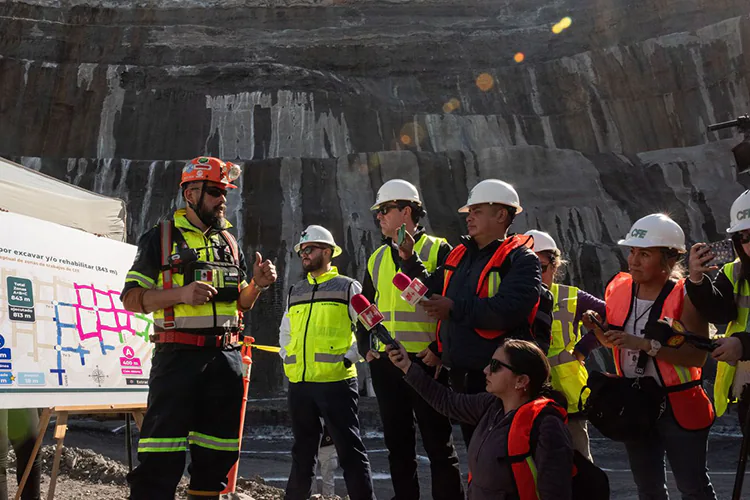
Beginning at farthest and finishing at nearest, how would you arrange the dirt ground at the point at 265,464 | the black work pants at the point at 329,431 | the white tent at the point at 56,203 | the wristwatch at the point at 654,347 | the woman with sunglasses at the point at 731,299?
the dirt ground at the point at 265,464
the white tent at the point at 56,203
the black work pants at the point at 329,431
the wristwatch at the point at 654,347
the woman with sunglasses at the point at 731,299

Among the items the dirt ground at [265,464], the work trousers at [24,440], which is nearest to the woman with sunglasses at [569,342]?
the dirt ground at [265,464]

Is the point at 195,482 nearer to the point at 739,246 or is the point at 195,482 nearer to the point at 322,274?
the point at 322,274

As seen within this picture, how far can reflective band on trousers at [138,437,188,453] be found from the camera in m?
3.71

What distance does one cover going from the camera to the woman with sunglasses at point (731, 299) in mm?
3542

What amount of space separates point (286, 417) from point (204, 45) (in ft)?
76.8

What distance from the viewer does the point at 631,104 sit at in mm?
33625

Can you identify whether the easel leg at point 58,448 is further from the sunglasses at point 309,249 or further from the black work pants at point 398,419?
the black work pants at point 398,419

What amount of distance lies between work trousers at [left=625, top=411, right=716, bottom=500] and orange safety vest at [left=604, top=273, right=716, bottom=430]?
0.18 feet

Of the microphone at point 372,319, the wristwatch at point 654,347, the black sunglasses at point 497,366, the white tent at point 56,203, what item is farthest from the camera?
the white tent at point 56,203

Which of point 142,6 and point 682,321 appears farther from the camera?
point 142,6

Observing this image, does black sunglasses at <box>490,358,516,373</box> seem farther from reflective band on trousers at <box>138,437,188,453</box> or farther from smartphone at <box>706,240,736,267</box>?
reflective band on trousers at <box>138,437,188,453</box>

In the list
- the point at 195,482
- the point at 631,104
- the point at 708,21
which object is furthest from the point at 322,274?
the point at 708,21

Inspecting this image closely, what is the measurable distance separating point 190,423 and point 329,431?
59.6 inches

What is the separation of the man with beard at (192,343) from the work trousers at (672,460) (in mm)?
2131
